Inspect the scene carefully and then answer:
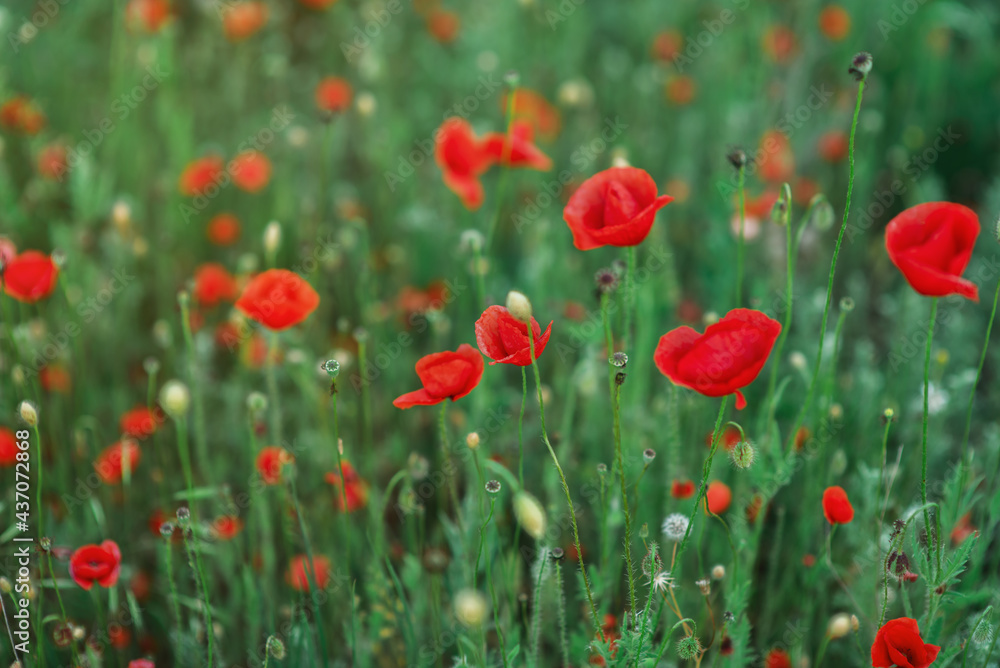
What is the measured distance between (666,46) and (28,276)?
8.42 ft

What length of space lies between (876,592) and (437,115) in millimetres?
2575

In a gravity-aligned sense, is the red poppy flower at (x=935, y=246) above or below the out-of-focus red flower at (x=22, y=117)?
below

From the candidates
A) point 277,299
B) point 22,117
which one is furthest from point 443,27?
point 277,299

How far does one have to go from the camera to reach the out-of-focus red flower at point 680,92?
127 inches

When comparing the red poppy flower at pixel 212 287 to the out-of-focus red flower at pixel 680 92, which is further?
the out-of-focus red flower at pixel 680 92

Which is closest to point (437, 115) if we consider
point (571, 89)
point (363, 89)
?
point (363, 89)

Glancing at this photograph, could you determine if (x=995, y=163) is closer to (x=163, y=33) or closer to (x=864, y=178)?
(x=864, y=178)

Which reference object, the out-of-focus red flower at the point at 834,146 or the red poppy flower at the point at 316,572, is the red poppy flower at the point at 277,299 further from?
the out-of-focus red flower at the point at 834,146

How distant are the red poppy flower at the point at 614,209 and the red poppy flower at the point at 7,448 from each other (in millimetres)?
1509

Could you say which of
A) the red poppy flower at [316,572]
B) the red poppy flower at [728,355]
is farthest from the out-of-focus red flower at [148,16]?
the red poppy flower at [728,355]

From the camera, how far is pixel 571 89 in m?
2.56

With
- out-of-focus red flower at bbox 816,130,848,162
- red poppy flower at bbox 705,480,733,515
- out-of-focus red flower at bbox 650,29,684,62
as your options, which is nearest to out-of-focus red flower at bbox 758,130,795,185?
out-of-focus red flower at bbox 816,130,848,162

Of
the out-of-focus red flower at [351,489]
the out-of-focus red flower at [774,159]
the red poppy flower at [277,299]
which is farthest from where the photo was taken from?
the out-of-focus red flower at [774,159]

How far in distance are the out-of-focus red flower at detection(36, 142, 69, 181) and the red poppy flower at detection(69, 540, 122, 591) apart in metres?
1.78
